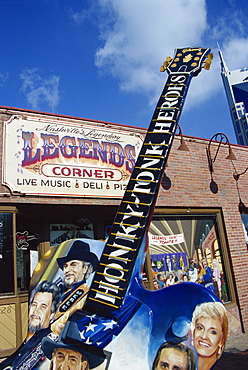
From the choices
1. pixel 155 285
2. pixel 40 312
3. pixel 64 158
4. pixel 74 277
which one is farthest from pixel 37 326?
pixel 155 285

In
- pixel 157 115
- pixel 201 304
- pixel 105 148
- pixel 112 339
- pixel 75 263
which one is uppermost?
pixel 105 148

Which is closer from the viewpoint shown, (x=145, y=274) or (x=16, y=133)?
(x=16, y=133)

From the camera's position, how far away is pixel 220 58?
115625 millimetres

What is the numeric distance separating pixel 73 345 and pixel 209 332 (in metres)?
1.17

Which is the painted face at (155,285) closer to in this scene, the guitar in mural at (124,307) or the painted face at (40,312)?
the guitar in mural at (124,307)

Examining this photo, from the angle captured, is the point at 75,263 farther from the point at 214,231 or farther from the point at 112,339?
the point at 214,231

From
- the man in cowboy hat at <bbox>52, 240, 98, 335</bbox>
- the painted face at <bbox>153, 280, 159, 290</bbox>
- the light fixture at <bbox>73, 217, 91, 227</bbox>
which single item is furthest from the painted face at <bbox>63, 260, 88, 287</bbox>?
the painted face at <bbox>153, 280, 159, 290</bbox>

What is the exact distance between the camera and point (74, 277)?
10.9 ft

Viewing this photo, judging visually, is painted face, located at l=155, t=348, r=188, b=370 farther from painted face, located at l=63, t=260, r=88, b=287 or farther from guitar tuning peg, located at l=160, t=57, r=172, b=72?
guitar tuning peg, located at l=160, t=57, r=172, b=72

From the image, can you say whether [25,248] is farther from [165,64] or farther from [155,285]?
[165,64]

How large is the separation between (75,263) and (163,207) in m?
4.20

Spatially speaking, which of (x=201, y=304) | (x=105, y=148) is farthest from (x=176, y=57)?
(x=201, y=304)

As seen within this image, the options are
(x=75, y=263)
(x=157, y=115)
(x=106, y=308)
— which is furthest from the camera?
(x=157, y=115)

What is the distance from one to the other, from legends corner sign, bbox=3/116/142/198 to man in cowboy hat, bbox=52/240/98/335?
2666 millimetres
